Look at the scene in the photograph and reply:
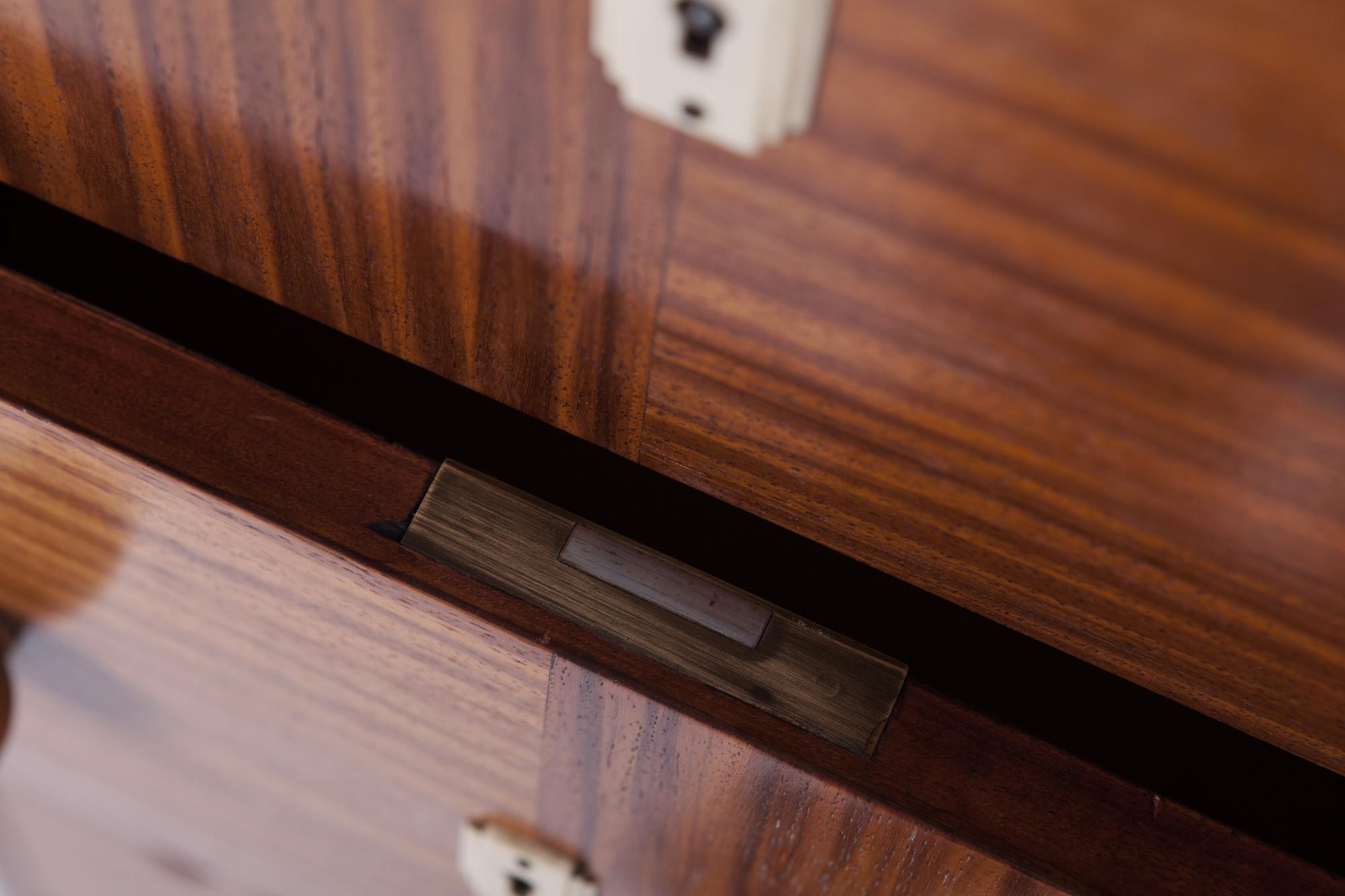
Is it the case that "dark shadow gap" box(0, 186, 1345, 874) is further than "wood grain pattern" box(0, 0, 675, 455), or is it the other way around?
"dark shadow gap" box(0, 186, 1345, 874)

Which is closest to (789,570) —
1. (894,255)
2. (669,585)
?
(669,585)

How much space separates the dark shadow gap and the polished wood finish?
0.15 feet

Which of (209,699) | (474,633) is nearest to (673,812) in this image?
(474,633)

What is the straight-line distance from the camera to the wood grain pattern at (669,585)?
0.34 meters

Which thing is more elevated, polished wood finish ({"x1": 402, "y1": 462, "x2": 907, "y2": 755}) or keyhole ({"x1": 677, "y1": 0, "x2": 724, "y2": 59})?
keyhole ({"x1": 677, "y1": 0, "x2": 724, "y2": 59})

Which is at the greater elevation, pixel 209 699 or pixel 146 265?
pixel 146 265

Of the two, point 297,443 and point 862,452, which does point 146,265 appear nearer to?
point 297,443

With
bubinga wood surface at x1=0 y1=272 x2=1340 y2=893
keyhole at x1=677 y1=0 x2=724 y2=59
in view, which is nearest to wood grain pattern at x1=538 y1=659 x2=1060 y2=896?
bubinga wood surface at x1=0 y1=272 x2=1340 y2=893

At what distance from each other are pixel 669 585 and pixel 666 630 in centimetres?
1

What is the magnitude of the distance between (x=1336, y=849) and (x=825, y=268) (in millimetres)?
276

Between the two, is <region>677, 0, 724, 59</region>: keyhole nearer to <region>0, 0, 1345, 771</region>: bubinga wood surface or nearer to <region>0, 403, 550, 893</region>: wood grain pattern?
<region>0, 0, 1345, 771</region>: bubinga wood surface

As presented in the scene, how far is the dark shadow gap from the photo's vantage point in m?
0.38

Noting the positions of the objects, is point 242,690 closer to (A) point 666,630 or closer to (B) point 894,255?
(A) point 666,630

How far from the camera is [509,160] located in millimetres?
265
